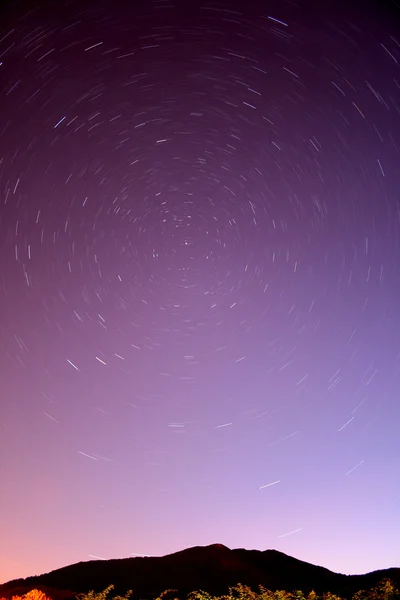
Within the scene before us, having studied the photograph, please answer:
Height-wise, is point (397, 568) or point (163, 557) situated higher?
point (163, 557)

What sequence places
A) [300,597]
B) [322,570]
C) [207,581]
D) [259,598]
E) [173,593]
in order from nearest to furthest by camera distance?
[300,597] < [259,598] < [173,593] < [207,581] < [322,570]

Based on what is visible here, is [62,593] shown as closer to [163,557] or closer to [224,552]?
[163,557]

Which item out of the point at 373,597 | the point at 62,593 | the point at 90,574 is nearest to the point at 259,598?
the point at 373,597

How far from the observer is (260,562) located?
33188 mm

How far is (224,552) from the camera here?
112 feet

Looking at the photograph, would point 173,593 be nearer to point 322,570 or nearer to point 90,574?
point 90,574

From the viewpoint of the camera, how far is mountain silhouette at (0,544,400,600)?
2609cm

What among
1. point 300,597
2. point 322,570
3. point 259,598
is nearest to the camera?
point 300,597

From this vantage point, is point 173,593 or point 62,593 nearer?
point 62,593

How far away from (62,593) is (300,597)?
14.6 meters

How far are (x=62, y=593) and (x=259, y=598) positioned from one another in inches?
482

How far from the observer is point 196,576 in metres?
28.2

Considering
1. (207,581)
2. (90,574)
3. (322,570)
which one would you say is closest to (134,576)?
(90,574)

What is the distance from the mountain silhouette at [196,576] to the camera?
85.6 feet
